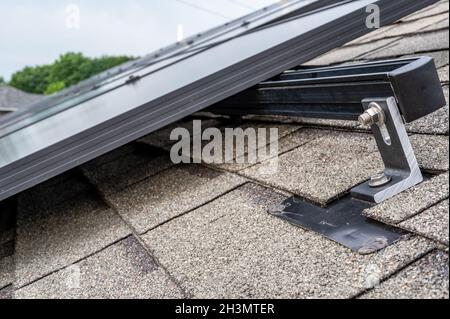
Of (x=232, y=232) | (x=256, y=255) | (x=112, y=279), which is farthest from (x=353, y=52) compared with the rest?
(x=112, y=279)

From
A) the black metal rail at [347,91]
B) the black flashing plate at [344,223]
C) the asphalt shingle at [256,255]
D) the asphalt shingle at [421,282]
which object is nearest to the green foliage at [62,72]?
A: the black metal rail at [347,91]

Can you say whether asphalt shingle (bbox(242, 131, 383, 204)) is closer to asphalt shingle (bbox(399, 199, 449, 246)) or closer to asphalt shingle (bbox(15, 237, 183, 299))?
asphalt shingle (bbox(399, 199, 449, 246))

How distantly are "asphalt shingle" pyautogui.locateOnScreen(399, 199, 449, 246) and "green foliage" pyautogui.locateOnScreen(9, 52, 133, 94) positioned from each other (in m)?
71.8

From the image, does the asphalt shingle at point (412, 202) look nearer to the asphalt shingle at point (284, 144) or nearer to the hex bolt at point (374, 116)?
the hex bolt at point (374, 116)

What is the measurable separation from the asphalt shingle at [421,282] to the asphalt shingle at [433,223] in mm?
57

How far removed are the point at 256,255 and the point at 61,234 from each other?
125cm

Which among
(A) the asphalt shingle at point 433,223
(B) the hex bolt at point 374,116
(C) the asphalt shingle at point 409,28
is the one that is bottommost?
(C) the asphalt shingle at point 409,28

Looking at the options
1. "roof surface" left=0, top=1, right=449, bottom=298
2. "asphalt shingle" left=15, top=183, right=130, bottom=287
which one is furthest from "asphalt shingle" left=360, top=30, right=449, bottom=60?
"asphalt shingle" left=15, top=183, right=130, bottom=287

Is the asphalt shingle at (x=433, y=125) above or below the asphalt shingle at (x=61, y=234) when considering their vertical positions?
below

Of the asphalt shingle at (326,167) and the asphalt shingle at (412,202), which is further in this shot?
the asphalt shingle at (326,167)

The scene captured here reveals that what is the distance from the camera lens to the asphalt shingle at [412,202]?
48.8 inches

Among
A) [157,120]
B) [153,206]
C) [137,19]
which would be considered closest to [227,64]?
[157,120]

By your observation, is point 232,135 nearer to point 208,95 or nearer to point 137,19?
point 208,95
